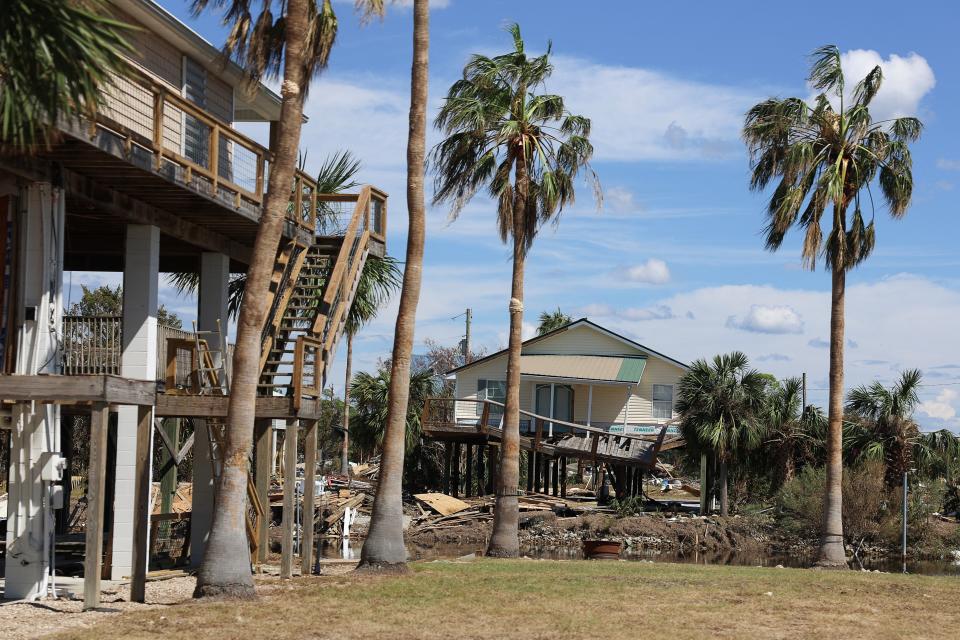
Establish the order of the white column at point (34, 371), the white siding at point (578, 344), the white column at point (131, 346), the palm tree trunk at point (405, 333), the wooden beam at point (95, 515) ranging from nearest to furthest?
the wooden beam at point (95, 515), the white column at point (34, 371), the white column at point (131, 346), the palm tree trunk at point (405, 333), the white siding at point (578, 344)

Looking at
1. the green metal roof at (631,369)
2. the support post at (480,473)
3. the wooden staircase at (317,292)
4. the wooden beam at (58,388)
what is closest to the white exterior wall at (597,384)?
the green metal roof at (631,369)

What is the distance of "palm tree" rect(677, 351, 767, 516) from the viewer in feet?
134

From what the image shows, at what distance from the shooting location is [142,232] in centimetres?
1883

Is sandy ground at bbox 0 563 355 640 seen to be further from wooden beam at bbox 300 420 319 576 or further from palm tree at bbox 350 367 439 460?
palm tree at bbox 350 367 439 460

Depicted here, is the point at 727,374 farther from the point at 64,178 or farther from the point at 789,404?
the point at 64,178

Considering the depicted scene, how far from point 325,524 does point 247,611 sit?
24.4 metres

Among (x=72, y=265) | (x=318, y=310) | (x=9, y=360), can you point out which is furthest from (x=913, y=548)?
(x=9, y=360)

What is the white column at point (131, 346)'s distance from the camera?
Answer: 1880 cm

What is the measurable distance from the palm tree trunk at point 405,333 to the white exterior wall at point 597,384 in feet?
97.1

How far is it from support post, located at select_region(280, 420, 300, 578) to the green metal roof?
3029 cm

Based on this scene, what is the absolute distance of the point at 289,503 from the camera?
60.6 feet

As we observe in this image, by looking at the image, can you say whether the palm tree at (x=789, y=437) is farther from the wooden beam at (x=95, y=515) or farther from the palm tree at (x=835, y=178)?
the wooden beam at (x=95, y=515)

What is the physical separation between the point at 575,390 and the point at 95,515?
37.9 meters

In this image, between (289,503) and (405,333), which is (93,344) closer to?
(289,503)
